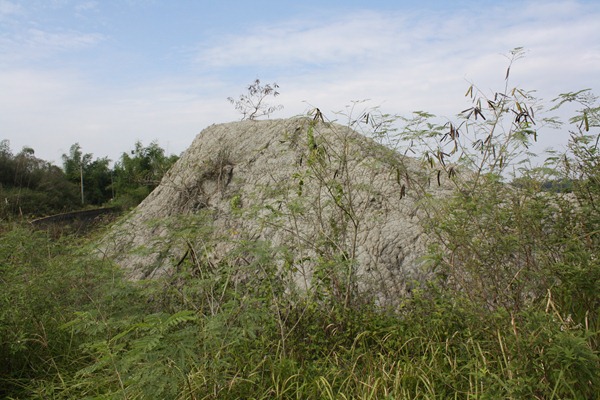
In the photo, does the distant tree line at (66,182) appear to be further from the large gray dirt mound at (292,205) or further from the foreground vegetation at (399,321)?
the foreground vegetation at (399,321)

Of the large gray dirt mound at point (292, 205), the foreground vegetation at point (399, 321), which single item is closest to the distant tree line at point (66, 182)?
the large gray dirt mound at point (292, 205)

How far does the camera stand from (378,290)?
4945 millimetres

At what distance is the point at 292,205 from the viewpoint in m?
4.50

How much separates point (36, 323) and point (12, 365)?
0.36 m

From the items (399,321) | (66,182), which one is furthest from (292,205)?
(66,182)

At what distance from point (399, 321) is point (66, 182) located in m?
18.5

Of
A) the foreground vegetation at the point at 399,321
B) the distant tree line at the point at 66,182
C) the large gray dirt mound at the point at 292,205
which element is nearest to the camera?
the foreground vegetation at the point at 399,321

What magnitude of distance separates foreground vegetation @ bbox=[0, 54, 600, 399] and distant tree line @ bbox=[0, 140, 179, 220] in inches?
428

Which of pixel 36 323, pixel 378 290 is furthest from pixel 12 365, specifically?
pixel 378 290

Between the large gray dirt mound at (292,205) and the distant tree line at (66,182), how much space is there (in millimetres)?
8490

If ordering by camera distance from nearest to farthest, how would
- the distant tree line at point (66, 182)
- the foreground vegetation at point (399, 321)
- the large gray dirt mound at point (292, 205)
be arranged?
1. the foreground vegetation at point (399, 321)
2. the large gray dirt mound at point (292, 205)
3. the distant tree line at point (66, 182)

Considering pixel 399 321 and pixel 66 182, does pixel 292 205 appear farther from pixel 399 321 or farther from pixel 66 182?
pixel 66 182

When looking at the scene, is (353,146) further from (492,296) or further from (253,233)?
(492,296)

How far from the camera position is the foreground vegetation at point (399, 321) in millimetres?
3074
